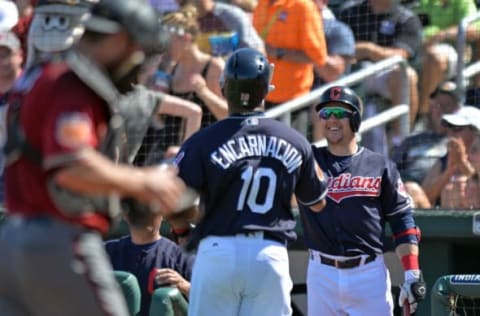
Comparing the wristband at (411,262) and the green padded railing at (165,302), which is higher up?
the green padded railing at (165,302)

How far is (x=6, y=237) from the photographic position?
3.74m

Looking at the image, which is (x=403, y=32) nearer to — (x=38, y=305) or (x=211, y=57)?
(x=211, y=57)

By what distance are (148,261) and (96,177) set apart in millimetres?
2935

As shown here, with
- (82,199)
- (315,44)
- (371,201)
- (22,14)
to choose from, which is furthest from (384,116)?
(82,199)

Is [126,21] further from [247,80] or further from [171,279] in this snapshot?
[171,279]

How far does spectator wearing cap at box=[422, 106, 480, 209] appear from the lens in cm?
815

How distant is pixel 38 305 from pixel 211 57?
18.2ft

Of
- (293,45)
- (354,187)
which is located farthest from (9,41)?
(354,187)

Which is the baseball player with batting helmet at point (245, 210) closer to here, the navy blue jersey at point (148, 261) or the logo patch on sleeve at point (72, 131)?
the navy blue jersey at point (148, 261)

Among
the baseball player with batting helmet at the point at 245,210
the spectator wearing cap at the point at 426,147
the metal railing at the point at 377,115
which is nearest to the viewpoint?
the baseball player with batting helmet at the point at 245,210

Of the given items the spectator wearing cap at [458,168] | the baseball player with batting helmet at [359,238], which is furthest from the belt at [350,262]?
the spectator wearing cap at [458,168]

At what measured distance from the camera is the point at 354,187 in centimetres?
676

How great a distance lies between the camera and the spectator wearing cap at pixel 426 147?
27.8 ft

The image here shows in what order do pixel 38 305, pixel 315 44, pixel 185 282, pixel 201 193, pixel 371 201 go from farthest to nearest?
pixel 315 44 < pixel 371 201 < pixel 185 282 < pixel 201 193 < pixel 38 305
